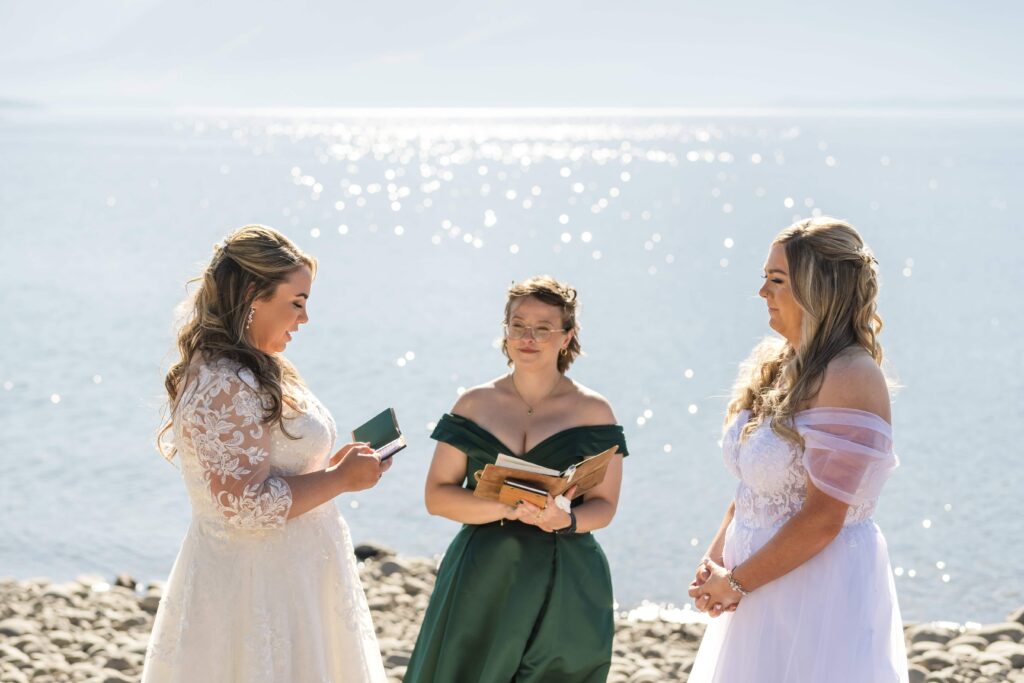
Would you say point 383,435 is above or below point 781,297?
below

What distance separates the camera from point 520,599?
5.54m

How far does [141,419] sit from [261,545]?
14731 millimetres

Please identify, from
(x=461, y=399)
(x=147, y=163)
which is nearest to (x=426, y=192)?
(x=147, y=163)

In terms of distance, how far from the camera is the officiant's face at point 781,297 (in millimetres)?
4934

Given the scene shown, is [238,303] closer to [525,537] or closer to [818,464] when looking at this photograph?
[525,537]

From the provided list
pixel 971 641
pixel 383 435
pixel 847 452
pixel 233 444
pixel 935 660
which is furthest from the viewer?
pixel 971 641

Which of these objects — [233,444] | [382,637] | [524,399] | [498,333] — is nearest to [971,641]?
[382,637]

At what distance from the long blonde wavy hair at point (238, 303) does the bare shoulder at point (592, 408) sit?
1303 millimetres

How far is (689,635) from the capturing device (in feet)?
34.0

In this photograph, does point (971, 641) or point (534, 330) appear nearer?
point (534, 330)

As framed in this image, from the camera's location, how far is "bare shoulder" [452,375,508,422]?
5.66 metres

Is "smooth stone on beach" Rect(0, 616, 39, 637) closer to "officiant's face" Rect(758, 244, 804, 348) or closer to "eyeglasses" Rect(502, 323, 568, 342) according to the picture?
"eyeglasses" Rect(502, 323, 568, 342)

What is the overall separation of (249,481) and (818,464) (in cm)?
218

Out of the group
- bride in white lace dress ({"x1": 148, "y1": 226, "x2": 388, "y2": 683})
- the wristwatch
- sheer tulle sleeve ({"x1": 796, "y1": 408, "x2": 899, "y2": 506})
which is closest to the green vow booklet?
bride in white lace dress ({"x1": 148, "y1": 226, "x2": 388, "y2": 683})
